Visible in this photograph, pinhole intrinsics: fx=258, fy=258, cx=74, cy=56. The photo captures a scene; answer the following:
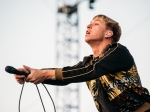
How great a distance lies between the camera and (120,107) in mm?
2658

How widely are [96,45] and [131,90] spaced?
2.86ft

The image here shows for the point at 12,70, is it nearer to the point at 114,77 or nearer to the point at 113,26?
the point at 114,77

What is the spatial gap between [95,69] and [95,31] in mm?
974

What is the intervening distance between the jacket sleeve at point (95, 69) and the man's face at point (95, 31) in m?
0.68

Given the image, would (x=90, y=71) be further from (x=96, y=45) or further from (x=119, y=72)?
(x=96, y=45)

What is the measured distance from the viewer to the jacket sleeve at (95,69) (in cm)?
235

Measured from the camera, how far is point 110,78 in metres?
2.71

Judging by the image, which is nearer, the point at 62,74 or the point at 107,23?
the point at 62,74

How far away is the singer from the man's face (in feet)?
1.58

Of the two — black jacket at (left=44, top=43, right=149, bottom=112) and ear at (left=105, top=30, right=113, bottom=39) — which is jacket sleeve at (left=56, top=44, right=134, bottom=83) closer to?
black jacket at (left=44, top=43, right=149, bottom=112)

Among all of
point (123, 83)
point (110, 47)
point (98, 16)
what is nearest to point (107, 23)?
point (98, 16)

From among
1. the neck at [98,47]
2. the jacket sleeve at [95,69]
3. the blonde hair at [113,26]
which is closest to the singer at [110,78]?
the jacket sleeve at [95,69]

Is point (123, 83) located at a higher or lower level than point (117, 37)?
lower

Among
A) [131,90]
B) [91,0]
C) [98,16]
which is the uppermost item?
[91,0]
